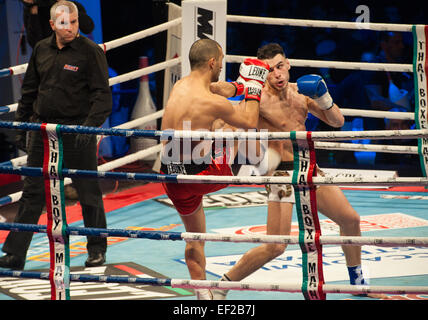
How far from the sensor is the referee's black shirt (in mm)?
4293

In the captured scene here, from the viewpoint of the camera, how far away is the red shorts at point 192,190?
3.29 metres

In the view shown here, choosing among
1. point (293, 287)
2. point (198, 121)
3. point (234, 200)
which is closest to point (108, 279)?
point (293, 287)

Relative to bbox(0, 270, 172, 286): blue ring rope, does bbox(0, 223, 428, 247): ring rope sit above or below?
above

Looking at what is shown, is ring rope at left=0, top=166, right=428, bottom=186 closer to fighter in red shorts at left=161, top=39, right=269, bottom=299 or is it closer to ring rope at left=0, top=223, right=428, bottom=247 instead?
ring rope at left=0, top=223, right=428, bottom=247

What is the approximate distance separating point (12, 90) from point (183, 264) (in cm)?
332

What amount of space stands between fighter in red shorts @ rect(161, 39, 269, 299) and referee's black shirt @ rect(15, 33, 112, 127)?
97 cm

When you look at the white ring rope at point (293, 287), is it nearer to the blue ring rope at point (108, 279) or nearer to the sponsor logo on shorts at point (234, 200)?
the blue ring rope at point (108, 279)

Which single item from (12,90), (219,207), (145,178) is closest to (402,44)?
(219,207)

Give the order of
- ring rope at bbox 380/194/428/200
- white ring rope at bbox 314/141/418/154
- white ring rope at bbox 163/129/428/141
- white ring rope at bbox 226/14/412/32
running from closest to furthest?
white ring rope at bbox 163/129/428/141, white ring rope at bbox 314/141/418/154, white ring rope at bbox 226/14/412/32, ring rope at bbox 380/194/428/200

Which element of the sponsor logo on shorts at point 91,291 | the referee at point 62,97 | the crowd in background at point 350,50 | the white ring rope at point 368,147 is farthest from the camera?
the crowd in background at point 350,50

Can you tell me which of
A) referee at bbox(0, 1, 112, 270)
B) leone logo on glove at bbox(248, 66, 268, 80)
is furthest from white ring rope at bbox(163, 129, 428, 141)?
referee at bbox(0, 1, 112, 270)

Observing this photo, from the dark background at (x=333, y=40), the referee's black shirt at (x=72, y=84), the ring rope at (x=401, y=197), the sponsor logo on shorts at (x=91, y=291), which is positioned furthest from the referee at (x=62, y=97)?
the dark background at (x=333, y=40)

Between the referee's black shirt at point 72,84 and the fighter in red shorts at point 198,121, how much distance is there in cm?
97
